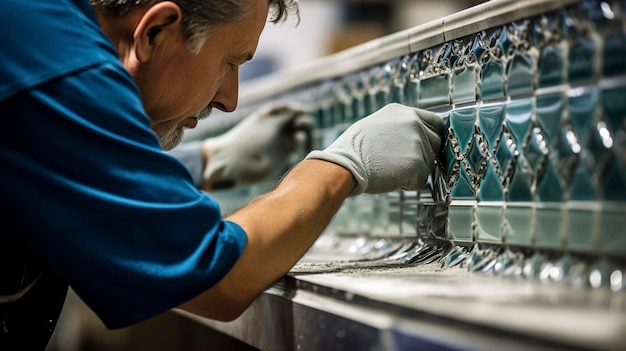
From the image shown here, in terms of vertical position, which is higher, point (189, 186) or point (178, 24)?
point (178, 24)

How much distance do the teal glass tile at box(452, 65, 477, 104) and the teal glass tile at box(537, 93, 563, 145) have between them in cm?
15

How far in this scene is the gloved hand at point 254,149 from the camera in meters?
1.68

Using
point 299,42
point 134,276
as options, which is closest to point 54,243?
point 134,276

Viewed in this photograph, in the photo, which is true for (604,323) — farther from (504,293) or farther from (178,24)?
(178,24)

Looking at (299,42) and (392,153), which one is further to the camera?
(299,42)

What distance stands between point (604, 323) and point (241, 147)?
133 cm

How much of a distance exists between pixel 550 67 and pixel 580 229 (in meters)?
0.17

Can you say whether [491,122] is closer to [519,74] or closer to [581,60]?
[519,74]

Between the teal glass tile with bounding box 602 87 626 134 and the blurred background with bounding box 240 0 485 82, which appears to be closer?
the teal glass tile with bounding box 602 87 626 134

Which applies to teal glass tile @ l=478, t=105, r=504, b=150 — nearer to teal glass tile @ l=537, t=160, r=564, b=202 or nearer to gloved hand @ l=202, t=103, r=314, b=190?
teal glass tile @ l=537, t=160, r=564, b=202

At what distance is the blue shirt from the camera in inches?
27.3

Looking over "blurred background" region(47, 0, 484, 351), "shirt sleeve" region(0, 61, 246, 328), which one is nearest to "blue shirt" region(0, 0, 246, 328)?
"shirt sleeve" region(0, 61, 246, 328)

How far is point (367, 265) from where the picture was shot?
97cm

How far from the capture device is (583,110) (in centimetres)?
66
